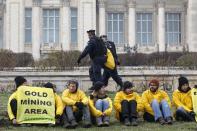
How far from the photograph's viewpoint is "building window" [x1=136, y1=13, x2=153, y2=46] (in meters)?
52.2

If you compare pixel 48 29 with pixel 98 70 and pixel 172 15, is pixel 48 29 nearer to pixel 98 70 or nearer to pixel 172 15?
pixel 172 15

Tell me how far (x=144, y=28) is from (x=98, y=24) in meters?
3.81

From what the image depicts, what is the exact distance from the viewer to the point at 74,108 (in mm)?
15344

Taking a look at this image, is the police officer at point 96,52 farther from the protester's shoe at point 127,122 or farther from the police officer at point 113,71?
the protester's shoe at point 127,122

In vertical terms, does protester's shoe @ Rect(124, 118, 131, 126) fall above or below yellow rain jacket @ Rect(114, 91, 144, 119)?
below

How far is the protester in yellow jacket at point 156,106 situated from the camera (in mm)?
15359

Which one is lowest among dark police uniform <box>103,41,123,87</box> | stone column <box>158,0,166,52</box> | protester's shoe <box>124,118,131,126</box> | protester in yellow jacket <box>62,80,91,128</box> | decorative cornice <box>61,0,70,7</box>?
protester's shoe <box>124,118,131,126</box>

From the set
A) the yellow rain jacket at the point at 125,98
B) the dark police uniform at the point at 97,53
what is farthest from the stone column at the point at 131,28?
the yellow rain jacket at the point at 125,98

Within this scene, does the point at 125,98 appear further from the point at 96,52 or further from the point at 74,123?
the point at 96,52

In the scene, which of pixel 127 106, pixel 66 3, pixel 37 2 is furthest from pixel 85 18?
pixel 127 106

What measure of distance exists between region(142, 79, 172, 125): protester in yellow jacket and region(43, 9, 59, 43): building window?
35.2 m

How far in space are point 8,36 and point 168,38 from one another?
12784mm

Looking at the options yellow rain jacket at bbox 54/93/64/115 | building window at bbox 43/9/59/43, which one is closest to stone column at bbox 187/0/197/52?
building window at bbox 43/9/59/43

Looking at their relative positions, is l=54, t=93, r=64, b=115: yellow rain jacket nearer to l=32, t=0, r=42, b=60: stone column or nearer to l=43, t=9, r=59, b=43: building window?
l=32, t=0, r=42, b=60: stone column
